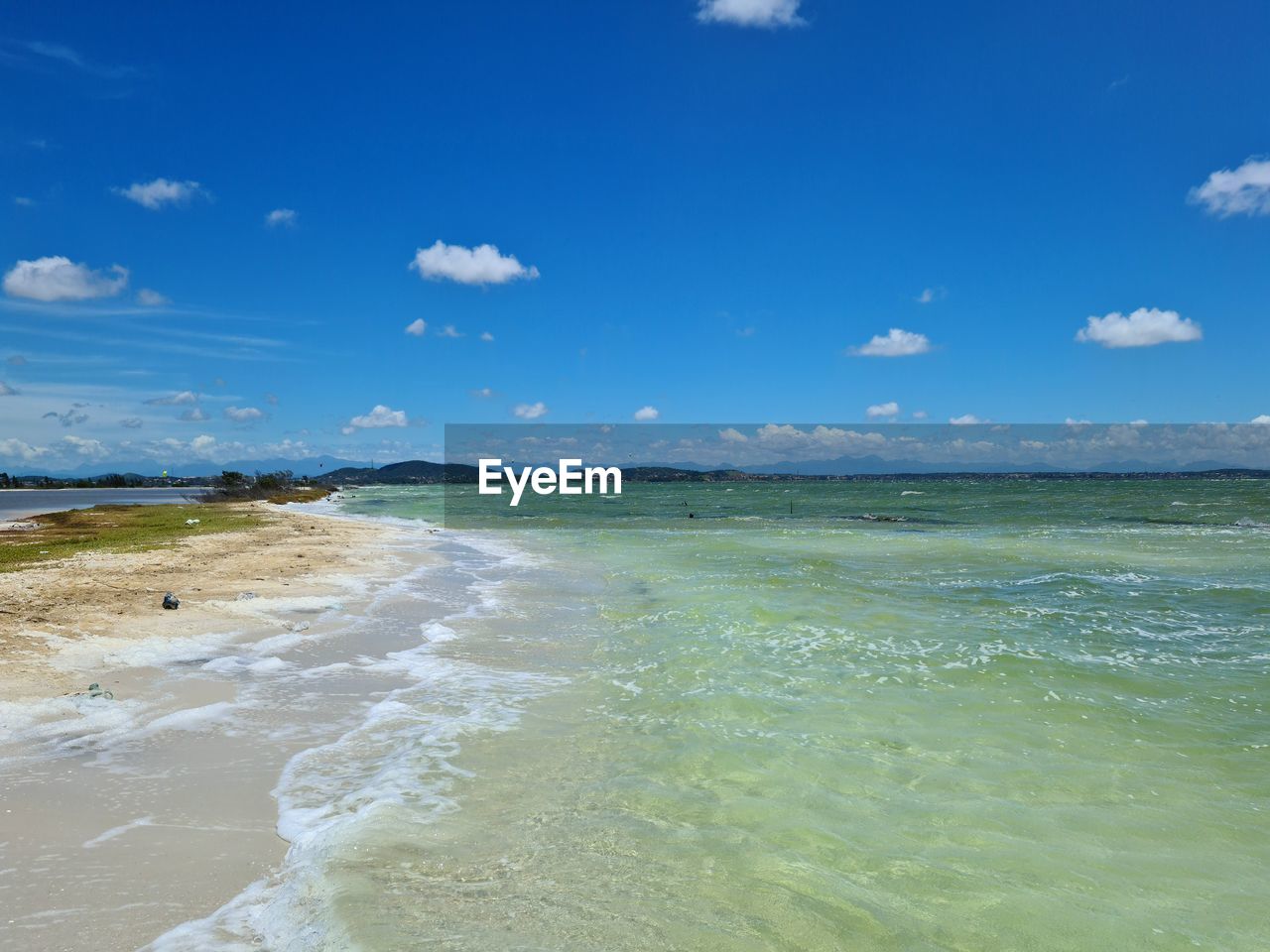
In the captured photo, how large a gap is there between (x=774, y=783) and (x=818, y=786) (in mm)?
390

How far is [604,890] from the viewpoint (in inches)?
195

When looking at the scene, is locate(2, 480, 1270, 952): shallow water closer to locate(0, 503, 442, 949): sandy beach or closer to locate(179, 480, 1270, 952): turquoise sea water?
locate(179, 480, 1270, 952): turquoise sea water

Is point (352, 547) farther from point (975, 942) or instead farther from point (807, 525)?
point (807, 525)

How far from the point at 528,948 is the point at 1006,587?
61.5ft

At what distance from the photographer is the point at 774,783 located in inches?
274

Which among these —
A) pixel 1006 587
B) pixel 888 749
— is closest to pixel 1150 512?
pixel 1006 587

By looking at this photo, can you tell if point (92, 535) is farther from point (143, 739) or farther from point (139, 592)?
point (143, 739)

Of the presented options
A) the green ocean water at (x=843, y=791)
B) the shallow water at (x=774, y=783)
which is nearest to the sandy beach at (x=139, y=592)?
the shallow water at (x=774, y=783)

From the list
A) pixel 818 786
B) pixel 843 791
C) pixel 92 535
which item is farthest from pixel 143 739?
pixel 92 535

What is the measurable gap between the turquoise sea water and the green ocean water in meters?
0.03

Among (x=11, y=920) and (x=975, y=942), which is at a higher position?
(x=11, y=920)

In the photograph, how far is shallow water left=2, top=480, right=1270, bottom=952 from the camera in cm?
473

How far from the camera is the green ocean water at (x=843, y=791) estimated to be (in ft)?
15.6

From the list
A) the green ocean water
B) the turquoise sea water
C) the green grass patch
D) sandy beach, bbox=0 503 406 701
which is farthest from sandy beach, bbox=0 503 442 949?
the green grass patch
